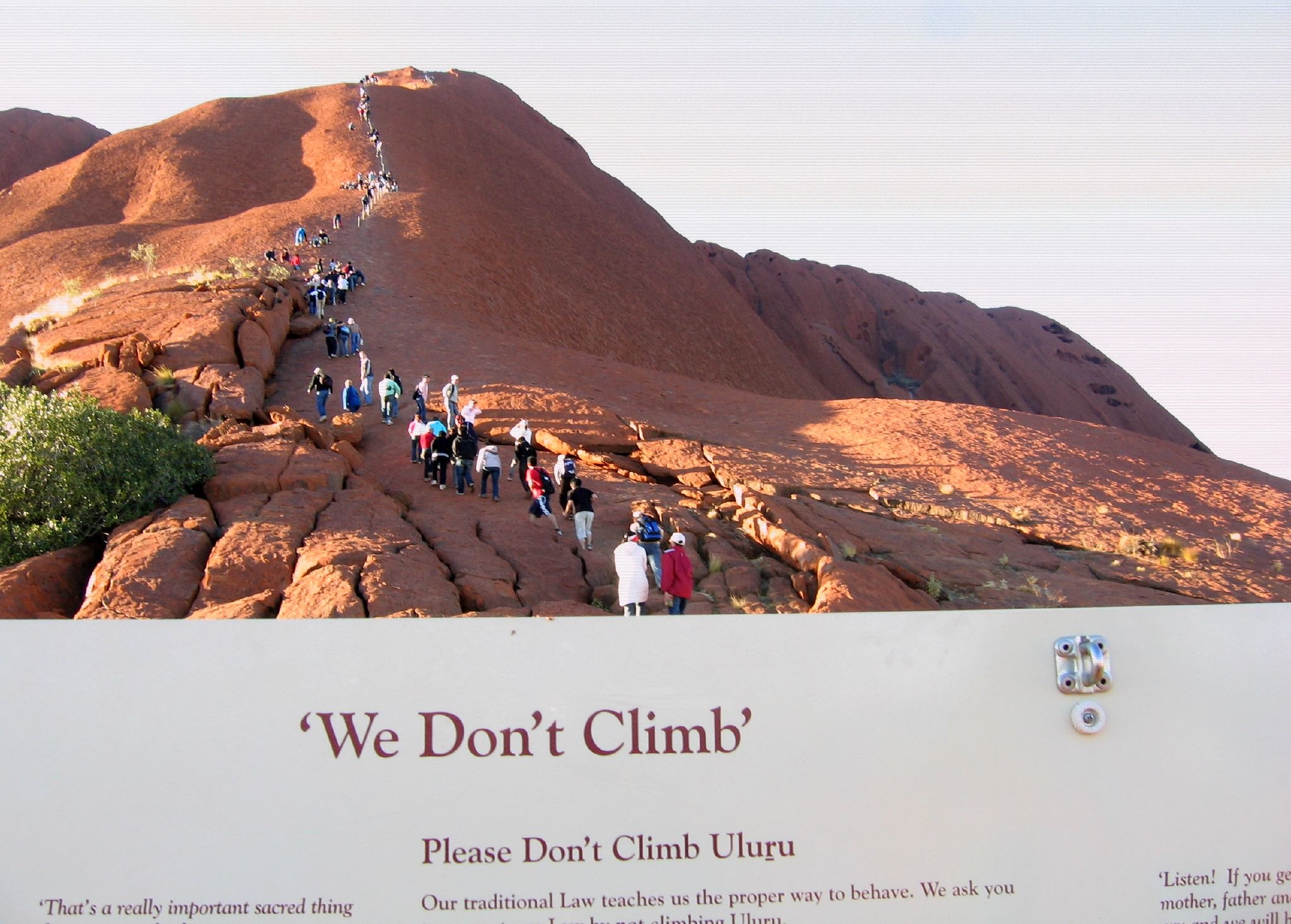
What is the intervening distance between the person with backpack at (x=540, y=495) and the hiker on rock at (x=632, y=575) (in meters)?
3.61

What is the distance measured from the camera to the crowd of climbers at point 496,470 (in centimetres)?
1181

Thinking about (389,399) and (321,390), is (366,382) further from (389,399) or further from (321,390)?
(389,399)

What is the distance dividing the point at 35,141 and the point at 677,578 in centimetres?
7678

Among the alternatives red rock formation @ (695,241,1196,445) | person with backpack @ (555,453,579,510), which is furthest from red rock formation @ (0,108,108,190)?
person with backpack @ (555,453,579,510)

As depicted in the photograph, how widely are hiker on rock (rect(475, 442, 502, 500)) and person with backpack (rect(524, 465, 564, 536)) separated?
1.03m

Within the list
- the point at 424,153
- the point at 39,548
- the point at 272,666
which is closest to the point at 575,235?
the point at 424,153

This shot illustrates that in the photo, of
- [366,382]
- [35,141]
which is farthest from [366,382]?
[35,141]

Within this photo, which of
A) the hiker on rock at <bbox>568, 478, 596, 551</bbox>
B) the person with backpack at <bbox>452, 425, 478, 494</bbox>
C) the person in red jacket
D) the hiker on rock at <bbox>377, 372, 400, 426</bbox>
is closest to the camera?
the person in red jacket

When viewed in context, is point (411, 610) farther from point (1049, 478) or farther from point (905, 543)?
point (1049, 478)

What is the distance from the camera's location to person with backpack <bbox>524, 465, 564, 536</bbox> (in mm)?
14852

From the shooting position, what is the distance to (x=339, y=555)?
12.2 meters

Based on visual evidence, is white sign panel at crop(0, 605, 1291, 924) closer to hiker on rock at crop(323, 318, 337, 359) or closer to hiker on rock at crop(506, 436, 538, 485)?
hiker on rock at crop(506, 436, 538, 485)

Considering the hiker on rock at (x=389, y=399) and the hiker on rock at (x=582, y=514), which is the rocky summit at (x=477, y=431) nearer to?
the hiker on rock at (x=582, y=514)

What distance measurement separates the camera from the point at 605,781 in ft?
16.1
